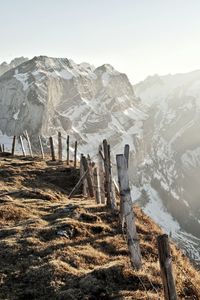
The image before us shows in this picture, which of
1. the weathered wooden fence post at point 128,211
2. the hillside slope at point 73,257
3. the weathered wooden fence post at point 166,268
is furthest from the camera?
the weathered wooden fence post at point 128,211

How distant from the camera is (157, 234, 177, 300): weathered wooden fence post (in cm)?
1072

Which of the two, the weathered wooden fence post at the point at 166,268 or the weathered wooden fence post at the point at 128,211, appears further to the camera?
the weathered wooden fence post at the point at 128,211

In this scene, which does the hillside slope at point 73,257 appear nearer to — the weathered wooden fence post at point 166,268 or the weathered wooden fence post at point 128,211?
the weathered wooden fence post at point 128,211

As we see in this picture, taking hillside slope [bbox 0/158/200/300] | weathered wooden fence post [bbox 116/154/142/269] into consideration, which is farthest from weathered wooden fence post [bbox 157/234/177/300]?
weathered wooden fence post [bbox 116/154/142/269]

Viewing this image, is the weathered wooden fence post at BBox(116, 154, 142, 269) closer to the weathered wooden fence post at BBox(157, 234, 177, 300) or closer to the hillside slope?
the hillside slope

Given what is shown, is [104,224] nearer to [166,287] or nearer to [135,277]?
[135,277]

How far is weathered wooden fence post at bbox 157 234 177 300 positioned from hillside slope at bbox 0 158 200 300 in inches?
55.1

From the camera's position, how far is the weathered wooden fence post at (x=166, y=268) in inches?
422

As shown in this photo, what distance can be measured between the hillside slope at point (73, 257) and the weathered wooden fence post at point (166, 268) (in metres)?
1.40

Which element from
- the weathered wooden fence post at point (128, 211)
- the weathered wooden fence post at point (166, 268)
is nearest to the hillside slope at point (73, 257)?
the weathered wooden fence post at point (128, 211)

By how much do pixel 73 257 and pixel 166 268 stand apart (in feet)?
15.8

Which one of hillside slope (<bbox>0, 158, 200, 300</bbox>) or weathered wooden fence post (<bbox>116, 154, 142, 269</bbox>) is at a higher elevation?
weathered wooden fence post (<bbox>116, 154, 142, 269</bbox>)

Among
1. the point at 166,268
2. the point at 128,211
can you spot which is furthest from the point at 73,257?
the point at 166,268

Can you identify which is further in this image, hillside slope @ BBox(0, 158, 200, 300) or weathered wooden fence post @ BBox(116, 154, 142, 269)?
weathered wooden fence post @ BBox(116, 154, 142, 269)
